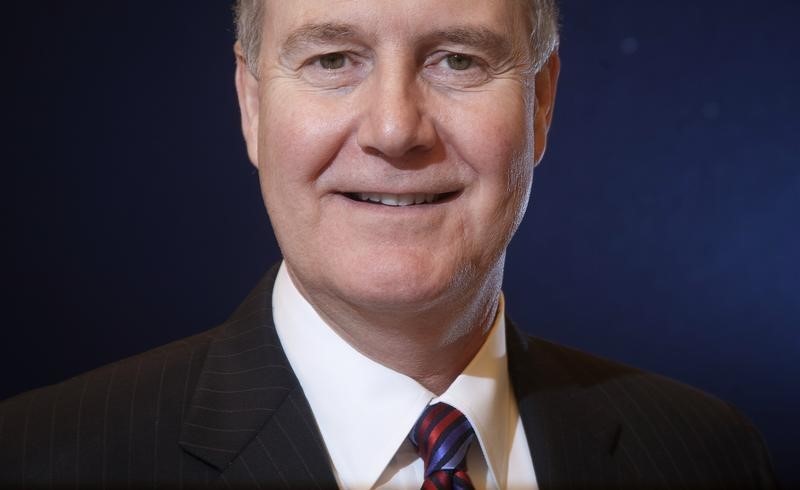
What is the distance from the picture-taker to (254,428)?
1840mm

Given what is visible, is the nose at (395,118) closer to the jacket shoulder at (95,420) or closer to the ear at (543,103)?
the ear at (543,103)

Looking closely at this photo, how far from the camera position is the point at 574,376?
2307 millimetres

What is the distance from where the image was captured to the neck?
1.87 metres

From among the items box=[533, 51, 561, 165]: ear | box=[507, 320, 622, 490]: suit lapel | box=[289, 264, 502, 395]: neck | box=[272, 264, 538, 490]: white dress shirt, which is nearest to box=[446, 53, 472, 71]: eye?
box=[533, 51, 561, 165]: ear

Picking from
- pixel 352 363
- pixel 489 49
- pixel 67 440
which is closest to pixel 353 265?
pixel 352 363

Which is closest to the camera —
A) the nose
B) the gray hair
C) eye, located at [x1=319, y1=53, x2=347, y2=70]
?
the nose

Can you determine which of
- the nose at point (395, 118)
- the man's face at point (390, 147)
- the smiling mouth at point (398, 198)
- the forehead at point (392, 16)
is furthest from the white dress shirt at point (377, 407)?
the forehead at point (392, 16)

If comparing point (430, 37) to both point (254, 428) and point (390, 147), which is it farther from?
point (254, 428)

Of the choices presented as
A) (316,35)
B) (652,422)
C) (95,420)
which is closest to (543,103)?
(316,35)

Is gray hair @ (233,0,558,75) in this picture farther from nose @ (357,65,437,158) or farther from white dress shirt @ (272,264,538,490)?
white dress shirt @ (272,264,538,490)

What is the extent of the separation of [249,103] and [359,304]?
544 mm

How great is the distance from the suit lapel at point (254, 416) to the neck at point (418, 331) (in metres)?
0.14

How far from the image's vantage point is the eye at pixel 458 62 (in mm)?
1822

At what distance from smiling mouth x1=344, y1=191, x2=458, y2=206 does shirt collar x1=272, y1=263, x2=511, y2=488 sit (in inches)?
10.6
